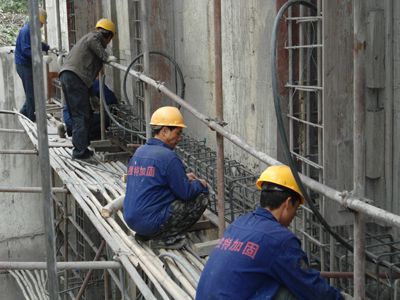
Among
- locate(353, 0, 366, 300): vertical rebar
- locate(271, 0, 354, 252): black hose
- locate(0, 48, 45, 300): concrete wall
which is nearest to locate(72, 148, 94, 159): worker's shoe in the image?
locate(0, 48, 45, 300): concrete wall

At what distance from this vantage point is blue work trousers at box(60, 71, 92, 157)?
9.17 meters

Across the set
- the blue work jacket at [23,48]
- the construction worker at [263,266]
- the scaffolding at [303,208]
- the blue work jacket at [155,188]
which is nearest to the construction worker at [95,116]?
the blue work jacket at [23,48]

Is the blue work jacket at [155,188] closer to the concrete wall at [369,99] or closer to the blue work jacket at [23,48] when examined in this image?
the concrete wall at [369,99]

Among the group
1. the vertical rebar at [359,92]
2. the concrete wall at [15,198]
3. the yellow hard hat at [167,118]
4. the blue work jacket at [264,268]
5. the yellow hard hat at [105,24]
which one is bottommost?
the concrete wall at [15,198]

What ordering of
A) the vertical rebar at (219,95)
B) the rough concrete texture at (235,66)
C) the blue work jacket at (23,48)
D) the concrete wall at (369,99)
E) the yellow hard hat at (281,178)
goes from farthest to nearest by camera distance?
the blue work jacket at (23,48) < the rough concrete texture at (235,66) < the vertical rebar at (219,95) < the concrete wall at (369,99) < the yellow hard hat at (281,178)

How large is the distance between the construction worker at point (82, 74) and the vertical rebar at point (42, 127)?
19.1 ft

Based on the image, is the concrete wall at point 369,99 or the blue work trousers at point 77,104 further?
the blue work trousers at point 77,104

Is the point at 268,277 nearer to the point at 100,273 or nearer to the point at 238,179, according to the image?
the point at 238,179

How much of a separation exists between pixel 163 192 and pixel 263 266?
7.73 ft

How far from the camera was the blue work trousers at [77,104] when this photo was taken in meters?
9.17

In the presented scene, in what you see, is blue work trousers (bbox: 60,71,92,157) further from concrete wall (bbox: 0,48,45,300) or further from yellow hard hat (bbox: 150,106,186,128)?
concrete wall (bbox: 0,48,45,300)

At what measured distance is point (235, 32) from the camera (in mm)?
7504

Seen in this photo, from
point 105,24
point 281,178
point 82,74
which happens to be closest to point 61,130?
point 82,74

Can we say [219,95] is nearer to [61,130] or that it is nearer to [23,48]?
[61,130]
